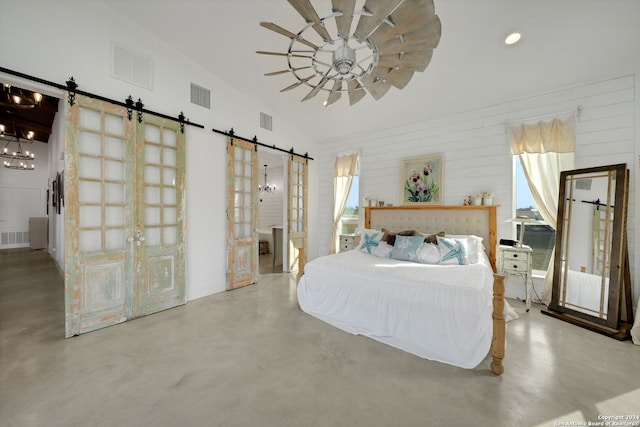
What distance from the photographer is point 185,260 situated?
3660 mm

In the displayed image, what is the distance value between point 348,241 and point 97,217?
13.3 feet

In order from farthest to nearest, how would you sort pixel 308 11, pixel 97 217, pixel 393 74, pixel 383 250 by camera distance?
pixel 383 250, pixel 97 217, pixel 393 74, pixel 308 11

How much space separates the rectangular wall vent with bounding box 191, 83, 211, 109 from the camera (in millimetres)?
3801

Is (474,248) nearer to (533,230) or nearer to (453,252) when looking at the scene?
(453,252)

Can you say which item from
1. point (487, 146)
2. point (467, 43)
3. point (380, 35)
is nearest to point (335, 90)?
point (380, 35)

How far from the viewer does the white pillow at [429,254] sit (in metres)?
3.30

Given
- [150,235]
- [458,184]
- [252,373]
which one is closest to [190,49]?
[150,235]

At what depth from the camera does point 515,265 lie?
348 cm

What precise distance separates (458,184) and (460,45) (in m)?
2.14

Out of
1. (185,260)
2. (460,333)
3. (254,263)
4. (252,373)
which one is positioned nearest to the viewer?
(252,373)

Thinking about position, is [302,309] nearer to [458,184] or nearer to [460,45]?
[458,184]

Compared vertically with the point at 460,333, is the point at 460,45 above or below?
above

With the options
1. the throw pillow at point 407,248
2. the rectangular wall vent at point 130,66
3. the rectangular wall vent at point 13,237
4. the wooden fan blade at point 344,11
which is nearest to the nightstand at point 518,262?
the throw pillow at point 407,248

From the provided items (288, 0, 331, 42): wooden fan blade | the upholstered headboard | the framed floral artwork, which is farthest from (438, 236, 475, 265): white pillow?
(288, 0, 331, 42): wooden fan blade
